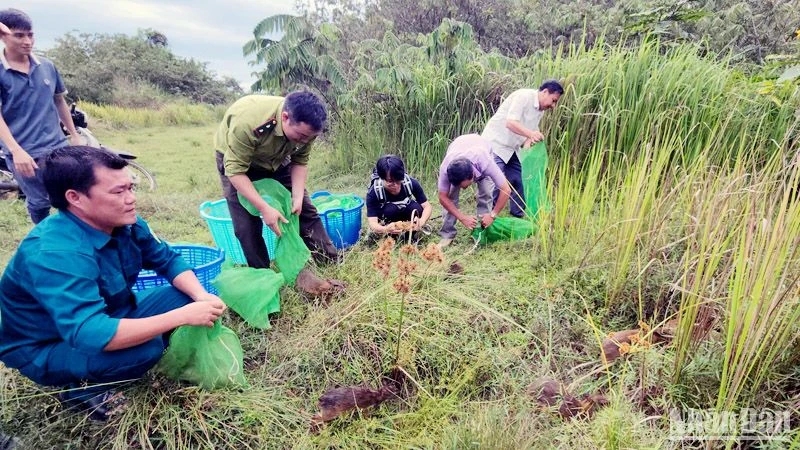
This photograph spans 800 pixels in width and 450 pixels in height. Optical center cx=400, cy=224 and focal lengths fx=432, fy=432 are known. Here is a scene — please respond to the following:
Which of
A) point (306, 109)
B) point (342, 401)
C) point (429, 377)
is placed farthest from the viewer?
point (306, 109)

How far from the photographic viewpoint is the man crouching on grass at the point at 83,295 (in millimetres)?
1408

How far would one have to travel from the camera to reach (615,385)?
5.89 ft

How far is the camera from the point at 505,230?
10.2 feet

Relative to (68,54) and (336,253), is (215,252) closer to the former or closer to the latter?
(336,253)

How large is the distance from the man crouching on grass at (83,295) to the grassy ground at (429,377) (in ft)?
0.55

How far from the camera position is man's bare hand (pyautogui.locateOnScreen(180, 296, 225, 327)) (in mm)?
1590

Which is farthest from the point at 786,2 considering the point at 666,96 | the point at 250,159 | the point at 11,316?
the point at 11,316

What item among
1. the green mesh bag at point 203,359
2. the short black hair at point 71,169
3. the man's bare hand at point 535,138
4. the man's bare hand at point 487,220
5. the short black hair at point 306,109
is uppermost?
the short black hair at point 306,109

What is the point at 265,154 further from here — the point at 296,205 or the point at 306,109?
the point at 306,109

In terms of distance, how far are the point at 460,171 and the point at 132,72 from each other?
18806mm

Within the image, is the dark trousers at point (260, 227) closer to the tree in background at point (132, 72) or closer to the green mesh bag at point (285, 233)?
the green mesh bag at point (285, 233)

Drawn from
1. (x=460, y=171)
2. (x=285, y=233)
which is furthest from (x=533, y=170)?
(x=285, y=233)

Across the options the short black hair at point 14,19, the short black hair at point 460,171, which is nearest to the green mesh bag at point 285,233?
the short black hair at point 460,171

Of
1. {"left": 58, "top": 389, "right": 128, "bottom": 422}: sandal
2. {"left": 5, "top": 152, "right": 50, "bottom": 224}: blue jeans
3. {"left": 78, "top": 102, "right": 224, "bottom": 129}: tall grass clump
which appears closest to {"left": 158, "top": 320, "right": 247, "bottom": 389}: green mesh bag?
{"left": 58, "top": 389, "right": 128, "bottom": 422}: sandal
